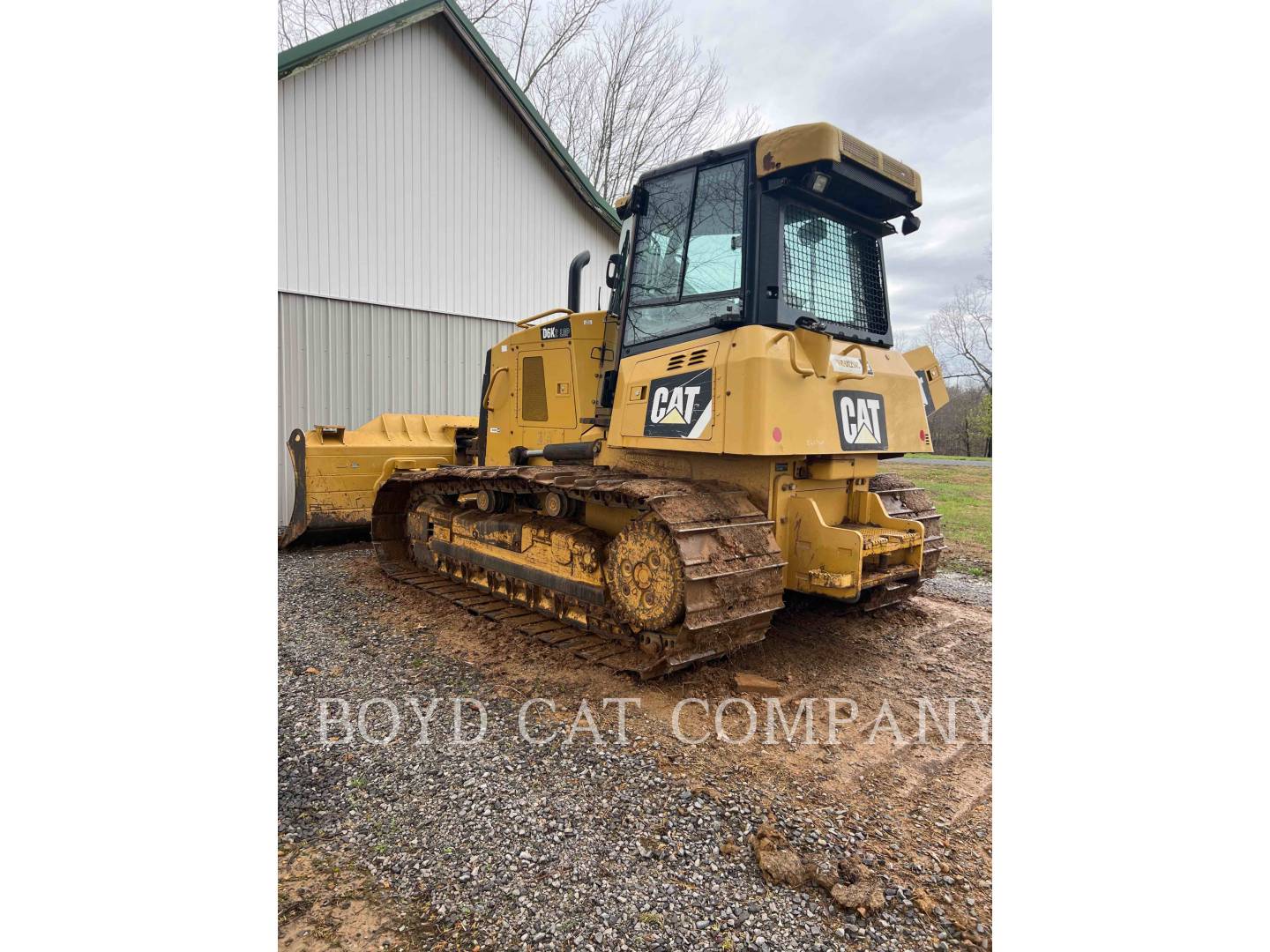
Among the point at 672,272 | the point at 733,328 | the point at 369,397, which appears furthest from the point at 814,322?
the point at 369,397

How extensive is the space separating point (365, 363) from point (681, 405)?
277 inches

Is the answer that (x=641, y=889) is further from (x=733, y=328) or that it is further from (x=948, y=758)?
(x=733, y=328)

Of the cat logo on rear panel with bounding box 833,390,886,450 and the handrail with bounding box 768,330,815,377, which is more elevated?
the handrail with bounding box 768,330,815,377

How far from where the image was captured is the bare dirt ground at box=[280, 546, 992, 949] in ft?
7.10

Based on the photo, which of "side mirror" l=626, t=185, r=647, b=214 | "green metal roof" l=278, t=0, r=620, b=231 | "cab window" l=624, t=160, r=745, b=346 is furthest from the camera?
"green metal roof" l=278, t=0, r=620, b=231

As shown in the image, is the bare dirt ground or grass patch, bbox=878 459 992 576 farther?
grass patch, bbox=878 459 992 576

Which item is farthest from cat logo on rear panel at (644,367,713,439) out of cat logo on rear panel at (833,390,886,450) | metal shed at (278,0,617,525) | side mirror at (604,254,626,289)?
metal shed at (278,0,617,525)

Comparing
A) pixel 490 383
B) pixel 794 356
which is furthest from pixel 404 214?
pixel 794 356

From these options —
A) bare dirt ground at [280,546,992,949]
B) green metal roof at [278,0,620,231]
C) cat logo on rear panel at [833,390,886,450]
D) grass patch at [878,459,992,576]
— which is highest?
green metal roof at [278,0,620,231]

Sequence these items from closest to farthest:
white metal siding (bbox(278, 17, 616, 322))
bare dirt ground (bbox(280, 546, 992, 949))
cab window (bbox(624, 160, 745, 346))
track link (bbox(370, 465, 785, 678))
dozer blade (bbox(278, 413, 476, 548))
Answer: bare dirt ground (bbox(280, 546, 992, 949)), track link (bbox(370, 465, 785, 678)), cab window (bbox(624, 160, 745, 346)), dozer blade (bbox(278, 413, 476, 548)), white metal siding (bbox(278, 17, 616, 322))

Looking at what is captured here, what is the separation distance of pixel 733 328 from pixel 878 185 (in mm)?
1353

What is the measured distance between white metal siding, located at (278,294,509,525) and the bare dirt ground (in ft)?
15.4

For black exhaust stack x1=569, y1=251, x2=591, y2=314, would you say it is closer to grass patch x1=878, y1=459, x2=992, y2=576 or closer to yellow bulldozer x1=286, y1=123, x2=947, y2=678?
yellow bulldozer x1=286, y1=123, x2=947, y2=678

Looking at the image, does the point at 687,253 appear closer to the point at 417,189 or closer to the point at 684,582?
the point at 684,582
